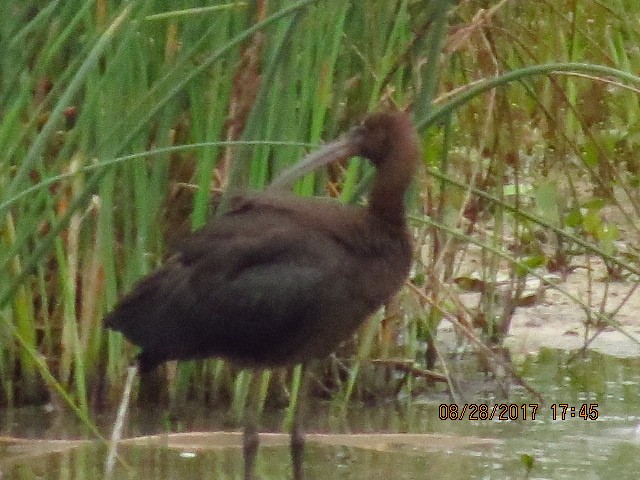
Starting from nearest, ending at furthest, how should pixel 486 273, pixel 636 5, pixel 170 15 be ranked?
pixel 170 15, pixel 486 273, pixel 636 5

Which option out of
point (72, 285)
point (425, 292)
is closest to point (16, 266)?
point (72, 285)

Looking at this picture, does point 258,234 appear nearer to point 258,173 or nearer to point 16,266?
point 258,173

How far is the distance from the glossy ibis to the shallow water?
0.99 feet

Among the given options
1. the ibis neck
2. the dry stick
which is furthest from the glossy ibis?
the dry stick

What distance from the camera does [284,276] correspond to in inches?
142

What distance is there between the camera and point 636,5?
5359 mm

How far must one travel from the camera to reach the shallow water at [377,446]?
12.8ft

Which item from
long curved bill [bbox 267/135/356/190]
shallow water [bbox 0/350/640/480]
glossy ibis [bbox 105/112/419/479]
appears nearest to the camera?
glossy ibis [bbox 105/112/419/479]

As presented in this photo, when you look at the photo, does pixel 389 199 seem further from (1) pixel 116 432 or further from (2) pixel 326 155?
(1) pixel 116 432

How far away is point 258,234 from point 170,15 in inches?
22.2

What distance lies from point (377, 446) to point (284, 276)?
73cm

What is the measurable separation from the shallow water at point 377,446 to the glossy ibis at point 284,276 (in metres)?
0.30

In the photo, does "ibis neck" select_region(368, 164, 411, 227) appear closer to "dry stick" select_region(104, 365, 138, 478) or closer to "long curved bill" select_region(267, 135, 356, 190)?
"long curved bill" select_region(267, 135, 356, 190)

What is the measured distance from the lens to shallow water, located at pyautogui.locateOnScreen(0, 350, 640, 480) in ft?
12.8
